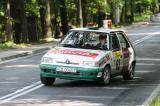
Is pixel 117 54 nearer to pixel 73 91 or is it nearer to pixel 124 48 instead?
pixel 124 48

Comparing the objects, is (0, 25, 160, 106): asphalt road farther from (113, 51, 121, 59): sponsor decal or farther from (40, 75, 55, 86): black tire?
(113, 51, 121, 59): sponsor decal

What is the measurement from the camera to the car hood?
44.7 feet

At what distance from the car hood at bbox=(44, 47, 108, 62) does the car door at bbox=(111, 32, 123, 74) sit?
1.82 feet

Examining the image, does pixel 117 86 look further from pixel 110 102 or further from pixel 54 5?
pixel 54 5

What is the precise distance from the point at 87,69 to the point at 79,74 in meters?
0.22

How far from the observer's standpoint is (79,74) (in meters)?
13.6

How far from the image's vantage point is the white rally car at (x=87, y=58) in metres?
13.6

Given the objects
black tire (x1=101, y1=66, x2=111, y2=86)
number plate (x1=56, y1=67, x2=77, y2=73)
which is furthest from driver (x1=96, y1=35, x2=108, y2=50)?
number plate (x1=56, y1=67, x2=77, y2=73)

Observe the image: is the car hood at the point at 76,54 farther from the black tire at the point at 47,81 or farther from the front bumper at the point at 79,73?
the black tire at the point at 47,81

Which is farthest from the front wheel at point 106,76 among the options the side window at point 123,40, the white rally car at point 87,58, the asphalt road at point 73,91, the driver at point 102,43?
the side window at point 123,40

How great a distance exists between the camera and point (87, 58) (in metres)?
13.6

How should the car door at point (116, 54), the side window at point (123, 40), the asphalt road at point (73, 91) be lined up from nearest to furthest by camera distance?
the asphalt road at point (73, 91)
the car door at point (116, 54)
the side window at point (123, 40)

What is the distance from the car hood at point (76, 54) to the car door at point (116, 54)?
56 cm

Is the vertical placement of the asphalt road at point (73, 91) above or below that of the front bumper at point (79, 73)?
below
